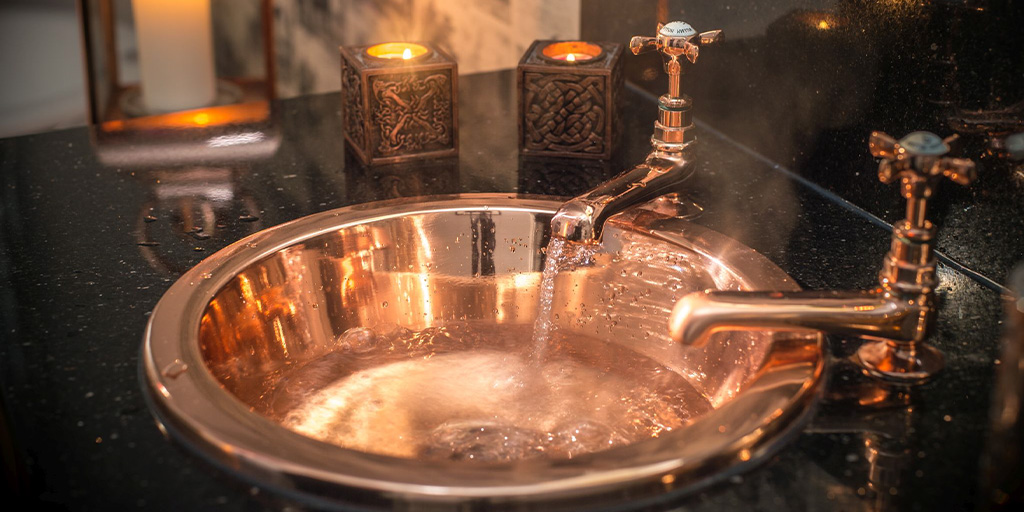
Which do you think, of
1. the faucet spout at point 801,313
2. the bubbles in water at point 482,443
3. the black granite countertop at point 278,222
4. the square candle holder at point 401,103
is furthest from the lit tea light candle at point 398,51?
the faucet spout at point 801,313

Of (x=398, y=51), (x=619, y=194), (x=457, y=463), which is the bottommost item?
(x=457, y=463)

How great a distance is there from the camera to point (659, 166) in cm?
114

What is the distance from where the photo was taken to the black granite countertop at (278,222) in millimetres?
706

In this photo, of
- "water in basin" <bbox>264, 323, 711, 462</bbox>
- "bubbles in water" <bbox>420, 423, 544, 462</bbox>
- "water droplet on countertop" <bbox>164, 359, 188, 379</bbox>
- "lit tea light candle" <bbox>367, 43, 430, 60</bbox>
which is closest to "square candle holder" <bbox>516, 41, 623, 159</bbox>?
"lit tea light candle" <bbox>367, 43, 430, 60</bbox>

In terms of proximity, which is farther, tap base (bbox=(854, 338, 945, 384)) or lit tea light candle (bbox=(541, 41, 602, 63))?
lit tea light candle (bbox=(541, 41, 602, 63))

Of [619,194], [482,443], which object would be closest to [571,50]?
[619,194]

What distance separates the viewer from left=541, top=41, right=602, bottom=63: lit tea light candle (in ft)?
4.37

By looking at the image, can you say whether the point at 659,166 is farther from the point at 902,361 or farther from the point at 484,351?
the point at 902,361

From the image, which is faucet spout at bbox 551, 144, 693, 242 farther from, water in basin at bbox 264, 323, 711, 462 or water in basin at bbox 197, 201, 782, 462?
water in basin at bbox 264, 323, 711, 462

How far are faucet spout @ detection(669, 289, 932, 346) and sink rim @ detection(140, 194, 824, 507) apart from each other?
4 cm

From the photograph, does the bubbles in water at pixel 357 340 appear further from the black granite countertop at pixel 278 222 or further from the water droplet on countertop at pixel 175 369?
the water droplet on countertop at pixel 175 369

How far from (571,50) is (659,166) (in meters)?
0.29

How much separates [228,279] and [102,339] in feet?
0.46

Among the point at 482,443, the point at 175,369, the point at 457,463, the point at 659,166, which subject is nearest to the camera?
the point at 457,463
